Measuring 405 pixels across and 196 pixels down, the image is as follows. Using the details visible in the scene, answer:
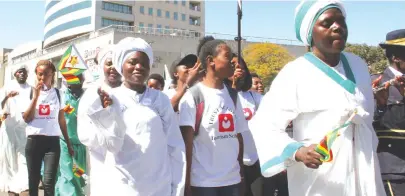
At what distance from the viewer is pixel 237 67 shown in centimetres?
491

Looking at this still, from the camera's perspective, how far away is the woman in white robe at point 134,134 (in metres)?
3.16

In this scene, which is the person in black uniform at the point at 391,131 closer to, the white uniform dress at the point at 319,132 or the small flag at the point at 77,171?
the white uniform dress at the point at 319,132

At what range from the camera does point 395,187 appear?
3.09 m

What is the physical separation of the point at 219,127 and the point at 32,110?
344 centimetres

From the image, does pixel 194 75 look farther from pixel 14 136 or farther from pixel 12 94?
pixel 14 136

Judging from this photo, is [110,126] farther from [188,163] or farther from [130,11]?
[130,11]

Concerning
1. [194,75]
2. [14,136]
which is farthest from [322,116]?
[14,136]

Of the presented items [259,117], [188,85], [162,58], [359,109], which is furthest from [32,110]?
[162,58]

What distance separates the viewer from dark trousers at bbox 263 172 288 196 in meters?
4.58

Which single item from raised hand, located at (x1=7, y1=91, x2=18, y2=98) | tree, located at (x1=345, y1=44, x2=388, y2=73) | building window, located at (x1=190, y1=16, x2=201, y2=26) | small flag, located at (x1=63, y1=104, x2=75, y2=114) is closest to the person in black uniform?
small flag, located at (x1=63, y1=104, x2=75, y2=114)

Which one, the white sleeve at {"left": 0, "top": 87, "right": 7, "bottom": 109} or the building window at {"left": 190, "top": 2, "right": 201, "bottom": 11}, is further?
the building window at {"left": 190, "top": 2, "right": 201, "bottom": 11}

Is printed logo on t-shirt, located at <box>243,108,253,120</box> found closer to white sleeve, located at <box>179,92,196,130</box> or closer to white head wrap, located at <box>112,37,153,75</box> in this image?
white sleeve, located at <box>179,92,196,130</box>

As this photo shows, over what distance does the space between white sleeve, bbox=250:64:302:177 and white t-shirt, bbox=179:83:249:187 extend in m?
1.18

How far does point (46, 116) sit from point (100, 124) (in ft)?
11.6
